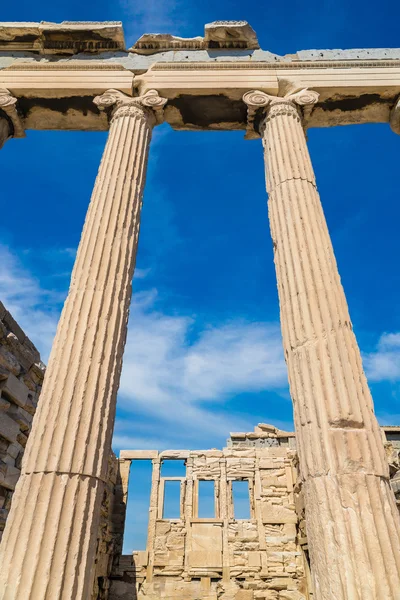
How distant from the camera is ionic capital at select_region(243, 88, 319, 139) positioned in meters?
10.4

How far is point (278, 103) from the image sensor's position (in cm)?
1052

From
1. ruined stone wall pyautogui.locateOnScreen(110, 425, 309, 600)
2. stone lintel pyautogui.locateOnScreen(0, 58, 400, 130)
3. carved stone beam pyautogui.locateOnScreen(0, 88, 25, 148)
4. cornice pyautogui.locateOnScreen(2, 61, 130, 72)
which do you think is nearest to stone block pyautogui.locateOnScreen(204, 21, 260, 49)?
stone lintel pyautogui.locateOnScreen(0, 58, 400, 130)

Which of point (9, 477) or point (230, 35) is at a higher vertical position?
point (230, 35)

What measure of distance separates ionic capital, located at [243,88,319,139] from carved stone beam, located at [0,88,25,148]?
5874mm

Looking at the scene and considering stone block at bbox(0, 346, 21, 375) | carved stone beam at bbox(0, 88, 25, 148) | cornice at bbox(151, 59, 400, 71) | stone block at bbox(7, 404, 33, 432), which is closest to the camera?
stone block at bbox(0, 346, 21, 375)

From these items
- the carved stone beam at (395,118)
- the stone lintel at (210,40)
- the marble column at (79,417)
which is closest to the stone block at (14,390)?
the marble column at (79,417)

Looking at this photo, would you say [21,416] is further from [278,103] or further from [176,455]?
[176,455]

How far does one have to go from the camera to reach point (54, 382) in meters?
6.51

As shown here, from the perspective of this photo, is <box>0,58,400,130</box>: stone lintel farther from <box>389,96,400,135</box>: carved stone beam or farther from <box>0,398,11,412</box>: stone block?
<box>0,398,11,412</box>: stone block

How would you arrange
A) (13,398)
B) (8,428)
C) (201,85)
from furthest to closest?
(201,85)
(13,398)
(8,428)

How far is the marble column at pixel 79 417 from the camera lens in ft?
16.9

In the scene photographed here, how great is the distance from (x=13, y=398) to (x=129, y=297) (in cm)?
373

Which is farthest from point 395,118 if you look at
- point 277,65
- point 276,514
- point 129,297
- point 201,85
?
point 276,514

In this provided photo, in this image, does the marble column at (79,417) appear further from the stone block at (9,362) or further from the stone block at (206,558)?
the stone block at (206,558)
